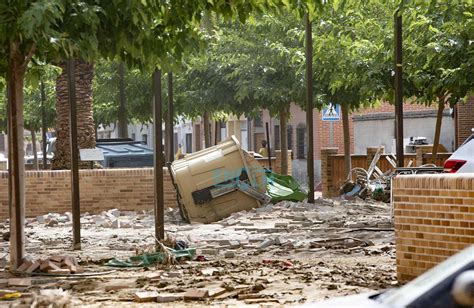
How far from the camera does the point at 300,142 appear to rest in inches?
2317

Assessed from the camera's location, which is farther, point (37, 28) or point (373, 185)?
point (373, 185)

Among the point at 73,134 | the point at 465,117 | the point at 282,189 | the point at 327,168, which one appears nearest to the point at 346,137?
the point at 327,168

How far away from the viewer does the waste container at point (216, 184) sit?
2302 cm

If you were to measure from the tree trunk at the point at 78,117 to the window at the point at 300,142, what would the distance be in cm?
2921

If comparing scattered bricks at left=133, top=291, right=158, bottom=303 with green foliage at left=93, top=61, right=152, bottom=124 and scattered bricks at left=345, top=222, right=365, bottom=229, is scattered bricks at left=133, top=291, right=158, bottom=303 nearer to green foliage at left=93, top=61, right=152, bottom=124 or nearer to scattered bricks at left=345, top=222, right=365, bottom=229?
scattered bricks at left=345, top=222, right=365, bottom=229

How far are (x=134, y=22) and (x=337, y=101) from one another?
2014cm

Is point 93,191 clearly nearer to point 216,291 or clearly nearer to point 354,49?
point 354,49

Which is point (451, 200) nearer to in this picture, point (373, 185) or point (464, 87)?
point (464, 87)

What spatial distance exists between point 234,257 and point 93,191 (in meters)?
10.7

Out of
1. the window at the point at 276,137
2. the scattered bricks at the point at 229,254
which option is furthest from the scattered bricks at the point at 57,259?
the window at the point at 276,137

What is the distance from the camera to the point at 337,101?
32688mm

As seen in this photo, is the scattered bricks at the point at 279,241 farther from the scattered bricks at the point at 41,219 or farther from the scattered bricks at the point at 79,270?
the scattered bricks at the point at 41,219

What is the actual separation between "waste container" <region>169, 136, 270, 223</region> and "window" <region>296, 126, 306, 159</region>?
34724mm

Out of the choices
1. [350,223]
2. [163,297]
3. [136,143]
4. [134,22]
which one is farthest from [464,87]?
[136,143]
